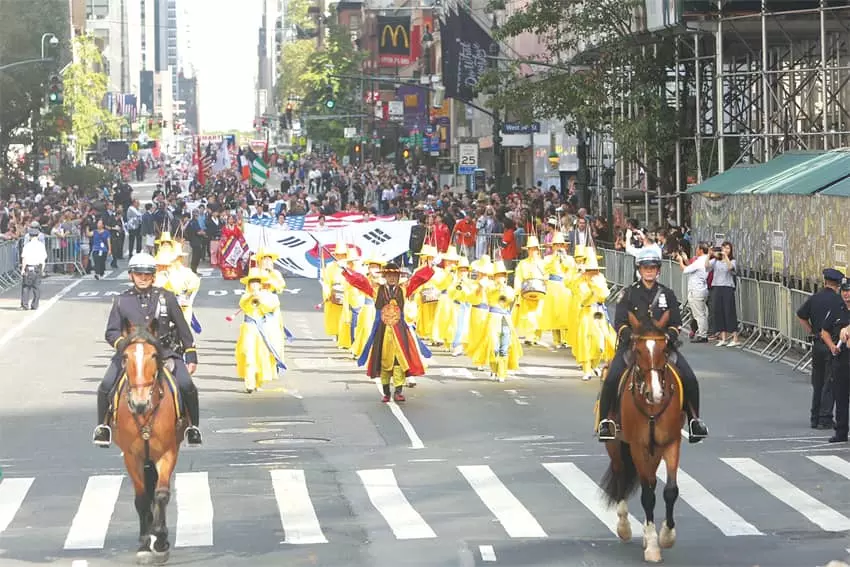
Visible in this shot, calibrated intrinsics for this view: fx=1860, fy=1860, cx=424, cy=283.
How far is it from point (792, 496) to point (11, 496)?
6.81 meters

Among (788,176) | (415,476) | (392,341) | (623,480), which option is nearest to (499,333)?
(392,341)

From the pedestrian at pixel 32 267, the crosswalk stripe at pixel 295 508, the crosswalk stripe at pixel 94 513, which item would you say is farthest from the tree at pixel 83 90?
the crosswalk stripe at pixel 295 508

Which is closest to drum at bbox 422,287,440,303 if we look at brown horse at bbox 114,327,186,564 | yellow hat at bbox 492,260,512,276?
yellow hat at bbox 492,260,512,276

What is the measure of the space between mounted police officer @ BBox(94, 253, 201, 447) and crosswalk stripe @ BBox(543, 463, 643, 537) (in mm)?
3332

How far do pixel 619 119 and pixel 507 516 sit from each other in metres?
27.9

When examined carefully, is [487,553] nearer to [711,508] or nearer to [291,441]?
[711,508]

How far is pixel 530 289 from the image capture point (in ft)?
91.9

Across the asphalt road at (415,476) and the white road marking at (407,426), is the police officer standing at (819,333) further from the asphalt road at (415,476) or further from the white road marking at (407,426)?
the white road marking at (407,426)

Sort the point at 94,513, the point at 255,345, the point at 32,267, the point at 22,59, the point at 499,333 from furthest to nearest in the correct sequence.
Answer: the point at 22,59, the point at 32,267, the point at 499,333, the point at 255,345, the point at 94,513

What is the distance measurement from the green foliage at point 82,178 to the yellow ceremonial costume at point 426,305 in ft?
165

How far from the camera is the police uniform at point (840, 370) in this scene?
63.1 feet

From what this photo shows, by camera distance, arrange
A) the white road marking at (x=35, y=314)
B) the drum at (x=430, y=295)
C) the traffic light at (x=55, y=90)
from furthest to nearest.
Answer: the traffic light at (x=55, y=90) < the white road marking at (x=35, y=314) < the drum at (x=430, y=295)

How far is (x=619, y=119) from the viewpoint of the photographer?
42.1 meters

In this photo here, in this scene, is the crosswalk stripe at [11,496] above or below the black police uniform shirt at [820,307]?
below
